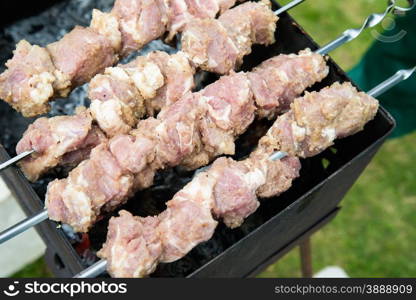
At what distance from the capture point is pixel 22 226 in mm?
1992

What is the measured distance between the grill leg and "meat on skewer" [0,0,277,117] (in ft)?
3.63

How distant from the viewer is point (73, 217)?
2.04 metres

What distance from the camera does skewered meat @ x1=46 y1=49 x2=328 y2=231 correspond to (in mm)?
2051

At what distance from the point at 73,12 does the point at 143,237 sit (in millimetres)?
1523

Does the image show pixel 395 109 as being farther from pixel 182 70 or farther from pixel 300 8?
pixel 182 70

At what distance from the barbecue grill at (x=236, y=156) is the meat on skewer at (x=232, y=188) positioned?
0.12 metres

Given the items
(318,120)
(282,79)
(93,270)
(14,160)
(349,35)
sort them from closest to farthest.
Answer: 1. (93,270)
2. (14,160)
3. (318,120)
4. (282,79)
5. (349,35)

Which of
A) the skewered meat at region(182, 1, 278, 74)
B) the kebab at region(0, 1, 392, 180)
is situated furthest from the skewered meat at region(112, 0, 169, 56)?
the kebab at region(0, 1, 392, 180)

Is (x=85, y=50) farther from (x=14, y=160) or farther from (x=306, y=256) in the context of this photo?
(x=306, y=256)

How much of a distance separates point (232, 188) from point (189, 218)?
0.22 m

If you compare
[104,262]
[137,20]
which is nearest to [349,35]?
[137,20]

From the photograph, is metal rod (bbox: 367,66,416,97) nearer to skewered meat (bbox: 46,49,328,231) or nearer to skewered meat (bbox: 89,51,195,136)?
skewered meat (bbox: 46,49,328,231)

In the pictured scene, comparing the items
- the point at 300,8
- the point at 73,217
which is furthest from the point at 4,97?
the point at 300,8

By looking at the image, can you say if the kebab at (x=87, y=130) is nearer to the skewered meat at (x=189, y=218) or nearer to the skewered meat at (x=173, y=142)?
the skewered meat at (x=173, y=142)
